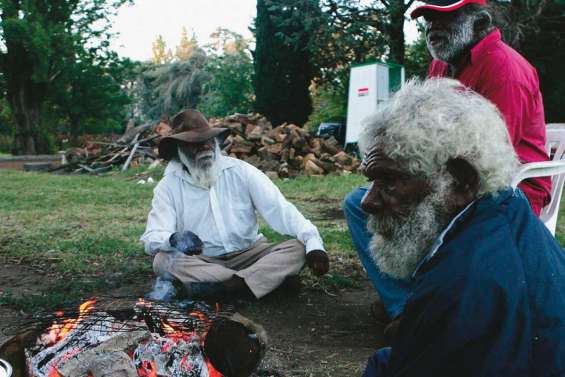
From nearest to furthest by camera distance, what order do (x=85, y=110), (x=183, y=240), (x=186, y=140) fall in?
(x=183, y=240), (x=186, y=140), (x=85, y=110)

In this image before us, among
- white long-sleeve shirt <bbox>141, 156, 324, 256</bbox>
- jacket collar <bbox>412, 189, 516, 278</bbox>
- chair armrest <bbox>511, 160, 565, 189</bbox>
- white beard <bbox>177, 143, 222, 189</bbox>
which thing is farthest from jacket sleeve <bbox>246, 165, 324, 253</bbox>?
jacket collar <bbox>412, 189, 516, 278</bbox>

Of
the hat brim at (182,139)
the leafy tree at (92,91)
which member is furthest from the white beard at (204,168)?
the leafy tree at (92,91)

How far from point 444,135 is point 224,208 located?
289 cm

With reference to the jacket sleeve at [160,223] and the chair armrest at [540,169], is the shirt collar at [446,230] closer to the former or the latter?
the chair armrest at [540,169]

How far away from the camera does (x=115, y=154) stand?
16.8 metres

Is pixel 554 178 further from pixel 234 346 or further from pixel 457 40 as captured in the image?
pixel 234 346

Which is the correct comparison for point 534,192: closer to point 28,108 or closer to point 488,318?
point 488,318

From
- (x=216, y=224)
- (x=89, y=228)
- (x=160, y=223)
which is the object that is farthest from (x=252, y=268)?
(x=89, y=228)

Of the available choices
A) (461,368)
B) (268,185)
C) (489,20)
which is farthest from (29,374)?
(489,20)

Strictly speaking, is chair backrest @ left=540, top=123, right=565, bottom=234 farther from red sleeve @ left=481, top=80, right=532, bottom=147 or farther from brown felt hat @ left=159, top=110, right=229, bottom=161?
brown felt hat @ left=159, top=110, right=229, bottom=161

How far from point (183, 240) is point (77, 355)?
1426mm

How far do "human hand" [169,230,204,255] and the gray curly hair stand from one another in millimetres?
2311

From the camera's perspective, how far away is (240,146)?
13.5 m

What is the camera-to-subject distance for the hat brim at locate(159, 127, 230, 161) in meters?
4.19
